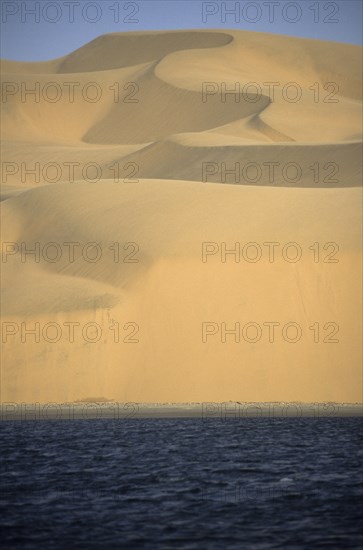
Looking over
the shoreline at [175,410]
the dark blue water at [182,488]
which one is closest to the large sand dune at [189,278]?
the shoreline at [175,410]

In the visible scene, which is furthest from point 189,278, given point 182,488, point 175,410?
point 182,488

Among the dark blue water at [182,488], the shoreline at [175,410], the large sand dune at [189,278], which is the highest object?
the large sand dune at [189,278]

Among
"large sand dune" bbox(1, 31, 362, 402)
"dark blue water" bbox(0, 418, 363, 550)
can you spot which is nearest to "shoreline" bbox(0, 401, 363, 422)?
"large sand dune" bbox(1, 31, 362, 402)

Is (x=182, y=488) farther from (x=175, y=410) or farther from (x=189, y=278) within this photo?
(x=189, y=278)

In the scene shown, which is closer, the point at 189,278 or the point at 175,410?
the point at 175,410

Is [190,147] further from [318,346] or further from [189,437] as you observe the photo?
[189,437]

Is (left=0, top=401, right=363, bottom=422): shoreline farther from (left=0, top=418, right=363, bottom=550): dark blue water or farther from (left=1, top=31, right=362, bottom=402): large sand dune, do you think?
(left=0, top=418, right=363, bottom=550): dark blue water

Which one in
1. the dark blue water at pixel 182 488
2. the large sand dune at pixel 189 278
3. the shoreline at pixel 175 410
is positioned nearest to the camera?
the dark blue water at pixel 182 488

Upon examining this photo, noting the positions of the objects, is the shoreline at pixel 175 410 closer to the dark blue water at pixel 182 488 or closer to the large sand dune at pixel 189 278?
the large sand dune at pixel 189 278
